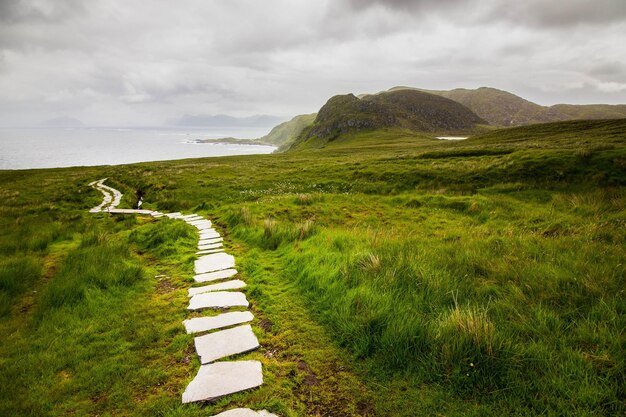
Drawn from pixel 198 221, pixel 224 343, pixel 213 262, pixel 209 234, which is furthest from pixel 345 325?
pixel 198 221

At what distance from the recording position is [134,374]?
157 inches

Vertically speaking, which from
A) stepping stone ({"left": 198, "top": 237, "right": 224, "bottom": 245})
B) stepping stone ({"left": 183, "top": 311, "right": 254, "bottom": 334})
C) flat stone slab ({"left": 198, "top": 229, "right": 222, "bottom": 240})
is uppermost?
flat stone slab ({"left": 198, "top": 229, "right": 222, "bottom": 240})

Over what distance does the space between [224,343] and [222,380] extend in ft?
2.69

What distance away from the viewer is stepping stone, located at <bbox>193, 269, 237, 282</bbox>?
23.6ft

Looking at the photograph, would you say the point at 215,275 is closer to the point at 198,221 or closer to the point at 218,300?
the point at 218,300

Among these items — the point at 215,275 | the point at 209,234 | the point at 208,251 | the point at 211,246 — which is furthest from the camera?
the point at 209,234

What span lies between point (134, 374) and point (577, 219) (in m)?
15.0

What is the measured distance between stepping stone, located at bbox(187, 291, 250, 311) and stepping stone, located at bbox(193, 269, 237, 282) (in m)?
0.93

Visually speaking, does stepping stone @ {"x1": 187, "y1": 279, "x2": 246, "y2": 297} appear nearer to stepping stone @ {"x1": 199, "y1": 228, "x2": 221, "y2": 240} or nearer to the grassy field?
the grassy field

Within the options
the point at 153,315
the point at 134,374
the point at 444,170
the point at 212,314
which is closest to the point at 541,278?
the point at 212,314

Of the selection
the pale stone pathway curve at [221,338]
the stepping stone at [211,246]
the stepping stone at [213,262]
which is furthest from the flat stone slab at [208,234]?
the pale stone pathway curve at [221,338]

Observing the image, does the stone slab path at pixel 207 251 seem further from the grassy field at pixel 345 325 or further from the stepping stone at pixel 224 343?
the stepping stone at pixel 224 343

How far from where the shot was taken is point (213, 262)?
8.37 m

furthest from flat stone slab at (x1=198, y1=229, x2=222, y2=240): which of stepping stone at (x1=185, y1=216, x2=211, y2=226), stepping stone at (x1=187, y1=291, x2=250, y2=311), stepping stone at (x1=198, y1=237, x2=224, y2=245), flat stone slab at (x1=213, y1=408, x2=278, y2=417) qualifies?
flat stone slab at (x1=213, y1=408, x2=278, y2=417)
